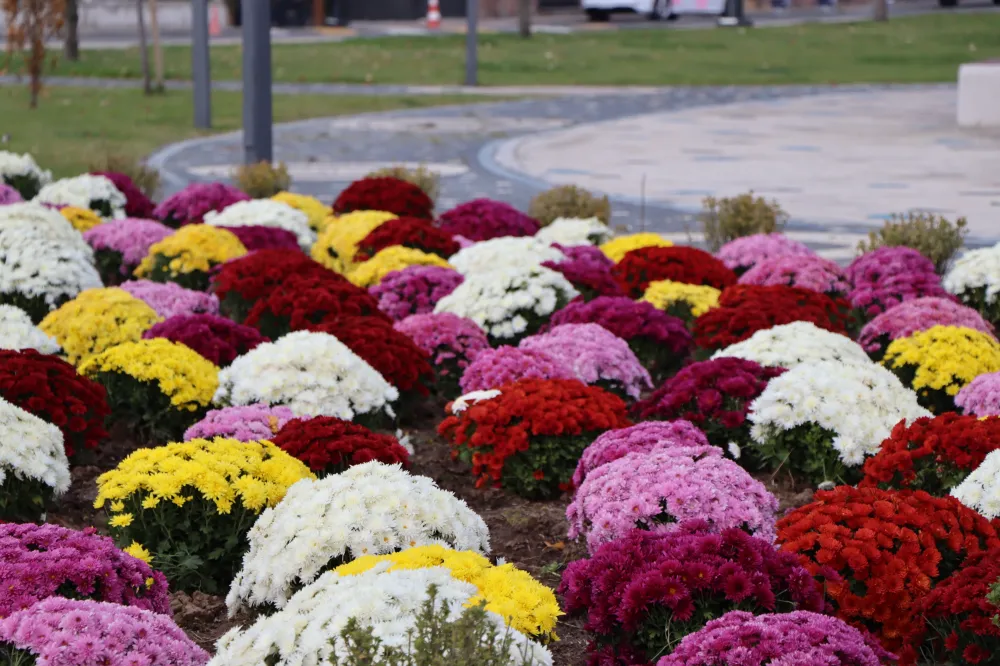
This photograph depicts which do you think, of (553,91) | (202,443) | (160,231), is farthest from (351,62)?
(202,443)

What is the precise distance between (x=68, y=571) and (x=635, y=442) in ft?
8.08

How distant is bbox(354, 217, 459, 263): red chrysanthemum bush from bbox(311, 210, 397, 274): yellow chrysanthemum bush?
0.51 feet

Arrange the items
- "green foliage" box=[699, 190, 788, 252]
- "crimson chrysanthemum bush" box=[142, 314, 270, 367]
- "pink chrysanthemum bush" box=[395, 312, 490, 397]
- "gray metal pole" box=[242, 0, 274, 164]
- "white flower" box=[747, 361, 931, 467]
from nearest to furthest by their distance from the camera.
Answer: "white flower" box=[747, 361, 931, 467] < "crimson chrysanthemum bush" box=[142, 314, 270, 367] < "pink chrysanthemum bush" box=[395, 312, 490, 397] < "green foliage" box=[699, 190, 788, 252] < "gray metal pole" box=[242, 0, 274, 164]

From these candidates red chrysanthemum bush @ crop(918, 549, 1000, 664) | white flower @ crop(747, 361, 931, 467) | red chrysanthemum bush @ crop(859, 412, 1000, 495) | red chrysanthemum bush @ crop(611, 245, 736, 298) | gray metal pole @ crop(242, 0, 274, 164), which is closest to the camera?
red chrysanthemum bush @ crop(918, 549, 1000, 664)

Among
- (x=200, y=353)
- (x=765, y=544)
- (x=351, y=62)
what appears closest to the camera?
(x=765, y=544)

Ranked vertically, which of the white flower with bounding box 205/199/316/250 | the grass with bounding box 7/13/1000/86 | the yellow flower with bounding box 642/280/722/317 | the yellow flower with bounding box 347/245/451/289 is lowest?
the yellow flower with bounding box 642/280/722/317

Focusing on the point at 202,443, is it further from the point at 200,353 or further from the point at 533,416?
the point at 200,353

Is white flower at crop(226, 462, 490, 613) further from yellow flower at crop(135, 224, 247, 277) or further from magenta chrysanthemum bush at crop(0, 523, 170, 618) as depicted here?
yellow flower at crop(135, 224, 247, 277)

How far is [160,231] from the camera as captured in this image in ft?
35.9

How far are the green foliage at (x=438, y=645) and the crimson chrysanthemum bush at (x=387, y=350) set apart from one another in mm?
3937

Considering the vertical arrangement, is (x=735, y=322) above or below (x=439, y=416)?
above

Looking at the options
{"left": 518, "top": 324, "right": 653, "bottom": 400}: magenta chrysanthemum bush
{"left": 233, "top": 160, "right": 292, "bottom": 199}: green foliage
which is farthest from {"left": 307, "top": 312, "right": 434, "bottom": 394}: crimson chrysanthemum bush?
{"left": 233, "top": 160, "right": 292, "bottom": 199}: green foliage

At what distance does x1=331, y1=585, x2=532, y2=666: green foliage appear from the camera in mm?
3275

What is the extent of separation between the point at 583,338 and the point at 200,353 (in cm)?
207
